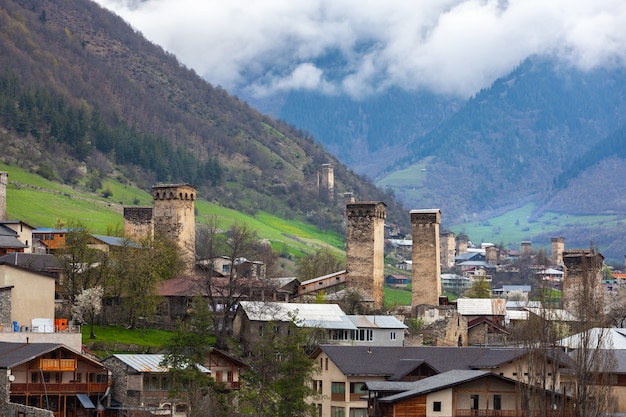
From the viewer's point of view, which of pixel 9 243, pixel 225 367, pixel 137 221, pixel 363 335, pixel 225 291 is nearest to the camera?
pixel 225 367

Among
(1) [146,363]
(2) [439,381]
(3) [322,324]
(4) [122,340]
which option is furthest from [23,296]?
(2) [439,381]

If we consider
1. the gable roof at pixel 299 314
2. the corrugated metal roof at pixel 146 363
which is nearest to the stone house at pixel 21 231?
the gable roof at pixel 299 314

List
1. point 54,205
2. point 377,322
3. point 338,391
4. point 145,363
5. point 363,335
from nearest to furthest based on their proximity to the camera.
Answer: point 145,363, point 338,391, point 363,335, point 377,322, point 54,205

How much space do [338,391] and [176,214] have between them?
44.8 metres

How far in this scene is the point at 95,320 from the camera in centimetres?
9869

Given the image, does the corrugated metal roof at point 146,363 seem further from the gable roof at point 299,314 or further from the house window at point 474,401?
the gable roof at point 299,314

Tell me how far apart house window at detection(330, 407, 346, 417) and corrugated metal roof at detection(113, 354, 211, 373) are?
7.56m

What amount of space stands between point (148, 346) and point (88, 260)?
13.7 metres

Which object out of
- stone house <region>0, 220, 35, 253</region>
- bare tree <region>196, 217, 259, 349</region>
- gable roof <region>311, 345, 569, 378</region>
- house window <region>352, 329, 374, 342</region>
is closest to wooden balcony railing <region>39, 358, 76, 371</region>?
gable roof <region>311, 345, 569, 378</region>

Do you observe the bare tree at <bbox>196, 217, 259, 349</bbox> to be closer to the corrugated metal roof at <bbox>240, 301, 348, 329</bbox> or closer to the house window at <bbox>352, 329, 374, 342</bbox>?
the corrugated metal roof at <bbox>240, 301, 348, 329</bbox>

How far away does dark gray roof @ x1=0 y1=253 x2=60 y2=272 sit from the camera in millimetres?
99250

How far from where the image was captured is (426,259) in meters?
125

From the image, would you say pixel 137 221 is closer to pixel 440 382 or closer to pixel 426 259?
pixel 426 259

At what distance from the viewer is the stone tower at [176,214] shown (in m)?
123
